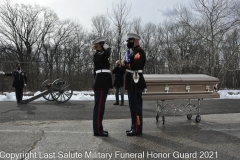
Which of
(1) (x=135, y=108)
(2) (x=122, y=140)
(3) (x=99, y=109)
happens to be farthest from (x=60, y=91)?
(2) (x=122, y=140)

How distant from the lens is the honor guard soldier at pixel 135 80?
503cm

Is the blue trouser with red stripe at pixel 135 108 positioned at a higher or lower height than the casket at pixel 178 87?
lower

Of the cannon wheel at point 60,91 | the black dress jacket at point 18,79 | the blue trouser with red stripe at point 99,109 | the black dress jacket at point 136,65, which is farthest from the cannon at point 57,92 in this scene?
the black dress jacket at point 136,65

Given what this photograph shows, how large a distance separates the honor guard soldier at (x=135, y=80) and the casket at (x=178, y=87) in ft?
1.96

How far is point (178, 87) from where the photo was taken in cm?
598

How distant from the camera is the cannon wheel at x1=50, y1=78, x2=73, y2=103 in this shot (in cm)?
1124

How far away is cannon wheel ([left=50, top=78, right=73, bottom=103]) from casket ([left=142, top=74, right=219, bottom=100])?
20.3ft

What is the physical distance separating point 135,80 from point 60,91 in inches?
275

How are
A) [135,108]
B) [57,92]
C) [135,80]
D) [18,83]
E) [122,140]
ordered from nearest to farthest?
[122,140] → [135,80] → [135,108] → [18,83] → [57,92]

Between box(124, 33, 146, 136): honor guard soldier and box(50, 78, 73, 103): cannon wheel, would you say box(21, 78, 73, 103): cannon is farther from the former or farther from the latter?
box(124, 33, 146, 136): honor guard soldier

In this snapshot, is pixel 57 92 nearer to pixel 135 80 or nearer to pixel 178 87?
pixel 178 87

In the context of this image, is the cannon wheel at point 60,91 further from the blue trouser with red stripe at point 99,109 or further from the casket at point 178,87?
the blue trouser with red stripe at point 99,109

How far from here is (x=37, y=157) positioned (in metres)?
3.84

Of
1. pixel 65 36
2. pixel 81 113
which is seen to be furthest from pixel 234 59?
pixel 65 36
